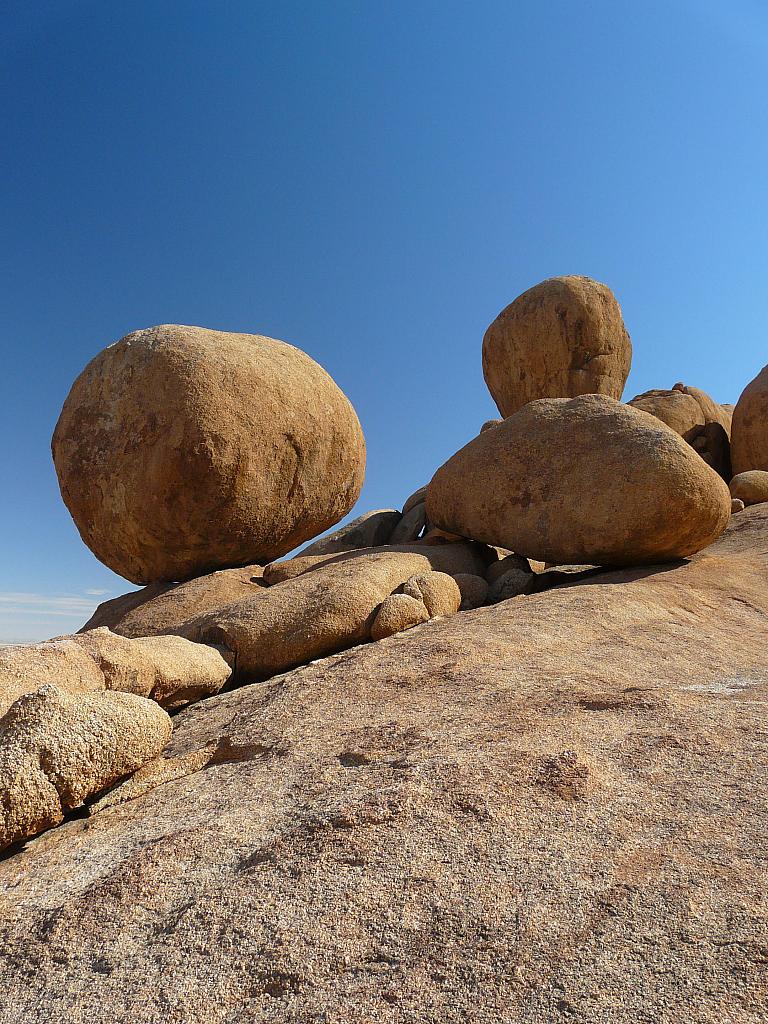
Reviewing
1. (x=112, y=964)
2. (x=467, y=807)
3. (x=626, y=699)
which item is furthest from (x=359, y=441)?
(x=112, y=964)

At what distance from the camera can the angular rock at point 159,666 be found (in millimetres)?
3697

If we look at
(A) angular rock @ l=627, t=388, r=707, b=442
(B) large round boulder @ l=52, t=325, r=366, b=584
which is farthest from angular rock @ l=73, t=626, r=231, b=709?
(A) angular rock @ l=627, t=388, r=707, b=442

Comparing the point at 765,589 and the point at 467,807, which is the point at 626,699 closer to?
the point at 467,807

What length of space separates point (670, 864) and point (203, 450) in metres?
5.01

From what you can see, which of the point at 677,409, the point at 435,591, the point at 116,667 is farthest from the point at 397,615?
the point at 677,409

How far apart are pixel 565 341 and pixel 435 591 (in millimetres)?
8125

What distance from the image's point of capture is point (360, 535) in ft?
28.1

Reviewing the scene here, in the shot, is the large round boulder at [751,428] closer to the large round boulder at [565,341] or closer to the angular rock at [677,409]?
the angular rock at [677,409]

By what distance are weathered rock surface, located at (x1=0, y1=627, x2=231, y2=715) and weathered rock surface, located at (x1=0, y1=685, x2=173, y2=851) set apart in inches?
20.2

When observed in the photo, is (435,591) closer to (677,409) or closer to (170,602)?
(170,602)

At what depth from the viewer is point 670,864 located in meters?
1.91

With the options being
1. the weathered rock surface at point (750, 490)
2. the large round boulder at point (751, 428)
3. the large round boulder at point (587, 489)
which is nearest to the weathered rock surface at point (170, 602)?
the large round boulder at point (587, 489)

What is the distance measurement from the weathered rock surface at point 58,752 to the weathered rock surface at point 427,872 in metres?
0.12

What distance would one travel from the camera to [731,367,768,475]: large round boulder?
12102 millimetres
